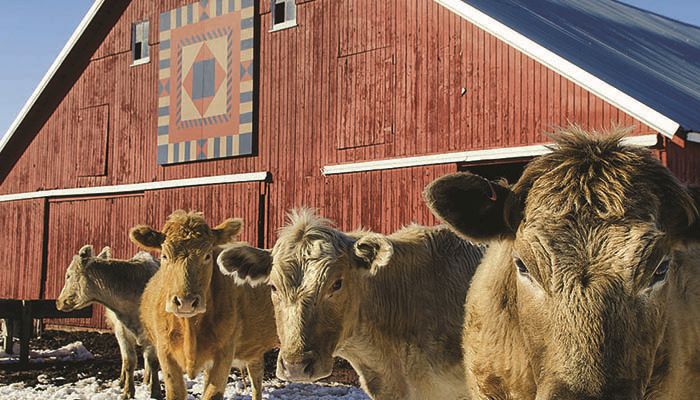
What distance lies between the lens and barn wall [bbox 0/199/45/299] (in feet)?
69.2

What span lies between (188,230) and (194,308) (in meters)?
1.00

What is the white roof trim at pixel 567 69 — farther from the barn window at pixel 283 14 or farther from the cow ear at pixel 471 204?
the cow ear at pixel 471 204

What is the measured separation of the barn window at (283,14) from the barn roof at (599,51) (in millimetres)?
4059

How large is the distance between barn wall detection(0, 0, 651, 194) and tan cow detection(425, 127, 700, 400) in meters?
8.58

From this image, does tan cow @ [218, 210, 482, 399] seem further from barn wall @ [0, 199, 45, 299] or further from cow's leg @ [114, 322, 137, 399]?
barn wall @ [0, 199, 45, 299]

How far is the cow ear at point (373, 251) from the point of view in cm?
560

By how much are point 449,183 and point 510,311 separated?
0.68 m

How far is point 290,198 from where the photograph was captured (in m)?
15.9

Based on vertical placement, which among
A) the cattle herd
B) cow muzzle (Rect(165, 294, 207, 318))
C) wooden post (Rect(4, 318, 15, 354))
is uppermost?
the cattle herd

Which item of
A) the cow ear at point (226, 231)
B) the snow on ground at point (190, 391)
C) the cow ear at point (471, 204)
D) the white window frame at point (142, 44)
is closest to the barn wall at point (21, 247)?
the white window frame at point (142, 44)

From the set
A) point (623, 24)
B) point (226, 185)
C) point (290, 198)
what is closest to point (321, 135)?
point (290, 198)

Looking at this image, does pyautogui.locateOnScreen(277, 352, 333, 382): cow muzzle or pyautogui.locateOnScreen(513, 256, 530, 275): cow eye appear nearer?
pyautogui.locateOnScreen(513, 256, 530, 275): cow eye

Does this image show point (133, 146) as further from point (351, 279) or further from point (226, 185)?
point (351, 279)

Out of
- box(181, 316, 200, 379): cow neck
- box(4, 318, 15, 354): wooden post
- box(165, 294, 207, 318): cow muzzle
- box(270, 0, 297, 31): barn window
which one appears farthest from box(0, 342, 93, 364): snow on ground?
box(165, 294, 207, 318): cow muzzle
